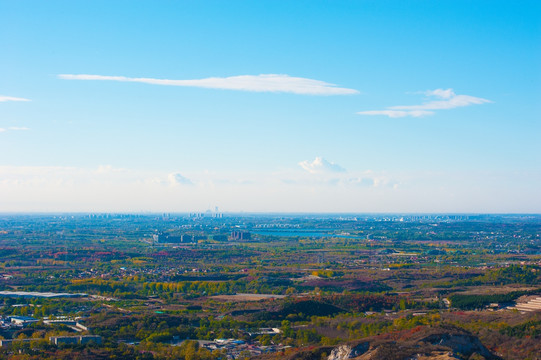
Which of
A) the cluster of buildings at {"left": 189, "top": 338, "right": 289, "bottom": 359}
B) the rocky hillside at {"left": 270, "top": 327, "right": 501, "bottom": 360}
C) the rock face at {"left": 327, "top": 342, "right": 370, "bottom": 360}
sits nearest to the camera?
the rocky hillside at {"left": 270, "top": 327, "right": 501, "bottom": 360}

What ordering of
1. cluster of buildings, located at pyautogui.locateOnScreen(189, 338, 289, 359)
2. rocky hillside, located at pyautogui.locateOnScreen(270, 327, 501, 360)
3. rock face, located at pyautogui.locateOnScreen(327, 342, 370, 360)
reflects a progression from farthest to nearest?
cluster of buildings, located at pyautogui.locateOnScreen(189, 338, 289, 359) < rock face, located at pyautogui.locateOnScreen(327, 342, 370, 360) < rocky hillside, located at pyautogui.locateOnScreen(270, 327, 501, 360)

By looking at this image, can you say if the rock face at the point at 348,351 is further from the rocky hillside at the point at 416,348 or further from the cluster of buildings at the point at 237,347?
the cluster of buildings at the point at 237,347

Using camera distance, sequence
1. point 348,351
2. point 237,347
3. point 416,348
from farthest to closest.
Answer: point 237,347
point 348,351
point 416,348

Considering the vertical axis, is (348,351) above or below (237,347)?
above

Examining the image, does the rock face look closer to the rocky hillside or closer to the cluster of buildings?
the rocky hillside

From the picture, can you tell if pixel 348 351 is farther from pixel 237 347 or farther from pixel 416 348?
pixel 237 347

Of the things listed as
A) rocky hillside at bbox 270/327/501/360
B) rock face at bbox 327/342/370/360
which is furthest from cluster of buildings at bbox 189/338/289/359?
rock face at bbox 327/342/370/360

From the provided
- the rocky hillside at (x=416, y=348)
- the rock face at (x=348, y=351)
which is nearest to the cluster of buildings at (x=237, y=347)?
the rocky hillside at (x=416, y=348)

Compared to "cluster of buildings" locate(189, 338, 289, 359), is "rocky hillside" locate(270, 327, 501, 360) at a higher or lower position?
higher

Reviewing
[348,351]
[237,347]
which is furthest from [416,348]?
[237,347]
